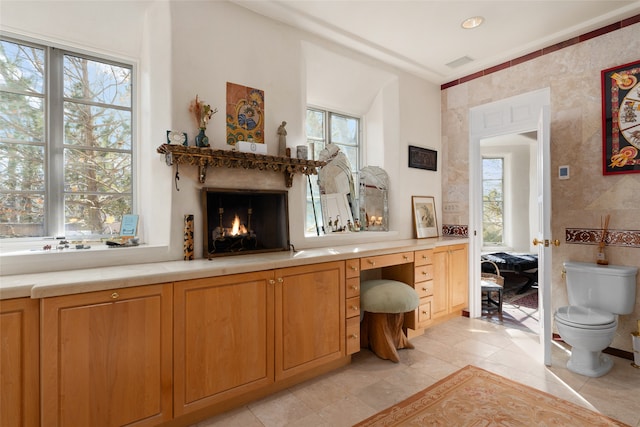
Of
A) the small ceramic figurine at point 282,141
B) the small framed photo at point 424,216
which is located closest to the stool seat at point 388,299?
the small framed photo at point 424,216

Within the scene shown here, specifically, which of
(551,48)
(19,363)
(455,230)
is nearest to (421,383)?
(455,230)

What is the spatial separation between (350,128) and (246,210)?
1.88 meters

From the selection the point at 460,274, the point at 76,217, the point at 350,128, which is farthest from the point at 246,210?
the point at 460,274

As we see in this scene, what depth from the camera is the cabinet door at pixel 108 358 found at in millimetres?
1472

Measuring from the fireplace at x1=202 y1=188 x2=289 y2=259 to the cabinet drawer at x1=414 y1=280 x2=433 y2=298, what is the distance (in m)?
Result: 1.38

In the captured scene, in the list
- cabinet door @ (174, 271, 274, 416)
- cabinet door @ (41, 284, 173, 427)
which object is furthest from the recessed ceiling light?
cabinet door @ (41, 284, 173, 427)

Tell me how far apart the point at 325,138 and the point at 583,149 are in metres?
2.44

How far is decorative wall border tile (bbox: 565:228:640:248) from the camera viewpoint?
2707 mm

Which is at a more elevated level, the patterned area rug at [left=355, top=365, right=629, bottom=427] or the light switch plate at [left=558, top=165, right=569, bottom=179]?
the light switch plate at [left=558, top=165, right=569, bottom=179]

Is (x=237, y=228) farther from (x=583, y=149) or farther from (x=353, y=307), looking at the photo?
(x=583, y=149)

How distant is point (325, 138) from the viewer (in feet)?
12.0

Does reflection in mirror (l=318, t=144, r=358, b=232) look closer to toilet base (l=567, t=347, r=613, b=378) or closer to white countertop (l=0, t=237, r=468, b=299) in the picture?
white countertop (l=0, t=237, r=468, b=299)

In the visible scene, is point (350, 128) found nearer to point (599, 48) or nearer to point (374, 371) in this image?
point (599, 48)

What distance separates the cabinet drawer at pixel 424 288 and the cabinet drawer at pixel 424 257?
0.20 m
